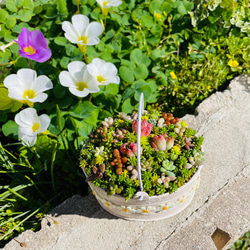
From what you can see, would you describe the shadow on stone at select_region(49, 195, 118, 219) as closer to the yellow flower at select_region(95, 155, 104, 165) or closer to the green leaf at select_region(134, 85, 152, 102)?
the yellow flower at select_region(95, 155, 104, 165)

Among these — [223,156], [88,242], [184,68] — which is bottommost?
[88,242]

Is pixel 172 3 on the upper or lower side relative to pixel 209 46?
upper

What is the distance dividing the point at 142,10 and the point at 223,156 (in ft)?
3.80

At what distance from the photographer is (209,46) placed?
7.23ft

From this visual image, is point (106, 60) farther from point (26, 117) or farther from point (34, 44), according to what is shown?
point (26, 117)

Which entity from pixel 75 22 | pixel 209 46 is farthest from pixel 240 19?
pixel 75 22

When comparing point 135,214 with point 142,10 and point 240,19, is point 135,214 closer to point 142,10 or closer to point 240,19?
point 142,10

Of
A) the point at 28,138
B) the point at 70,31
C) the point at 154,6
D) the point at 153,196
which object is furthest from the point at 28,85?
the point at 154,6

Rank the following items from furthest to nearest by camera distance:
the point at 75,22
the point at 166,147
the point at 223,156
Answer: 1. the point at 223,156
2. the point at 75,22
3. the point at 166,147

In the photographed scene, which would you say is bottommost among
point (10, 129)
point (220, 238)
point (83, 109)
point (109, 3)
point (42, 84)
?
point (220, 238)

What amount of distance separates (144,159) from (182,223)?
0.49 m

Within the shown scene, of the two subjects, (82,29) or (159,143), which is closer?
(159,143)

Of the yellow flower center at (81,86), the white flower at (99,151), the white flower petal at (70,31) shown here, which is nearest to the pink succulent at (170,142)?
the white flower at (99,151)

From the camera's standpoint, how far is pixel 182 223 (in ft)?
5.22
